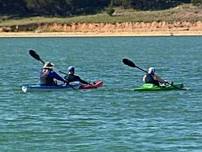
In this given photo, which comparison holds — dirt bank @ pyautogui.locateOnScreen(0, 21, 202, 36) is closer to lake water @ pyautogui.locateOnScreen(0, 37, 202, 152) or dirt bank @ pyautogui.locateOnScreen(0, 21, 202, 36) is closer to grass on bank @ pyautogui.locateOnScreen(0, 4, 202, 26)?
grass on bank @ pyautogui.locateOnScreen(0, 4, 202, 26)

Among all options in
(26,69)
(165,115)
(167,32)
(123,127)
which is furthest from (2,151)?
(167,32)

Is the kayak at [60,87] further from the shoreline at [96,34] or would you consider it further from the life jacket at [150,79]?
the shoreline at [96,34]

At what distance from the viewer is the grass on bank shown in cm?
12925

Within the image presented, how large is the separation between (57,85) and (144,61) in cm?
2722

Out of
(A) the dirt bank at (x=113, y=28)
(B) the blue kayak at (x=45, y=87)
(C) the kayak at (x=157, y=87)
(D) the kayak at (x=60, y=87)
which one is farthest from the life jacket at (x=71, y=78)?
(A) the dirt bank at (x=113, y=28)

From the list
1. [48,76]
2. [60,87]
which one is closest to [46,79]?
[48,76]

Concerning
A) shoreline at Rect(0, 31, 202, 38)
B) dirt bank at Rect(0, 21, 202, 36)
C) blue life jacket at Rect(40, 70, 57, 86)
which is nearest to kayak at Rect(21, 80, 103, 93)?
blue life jacket at Rect(40, 70, 57, 86)

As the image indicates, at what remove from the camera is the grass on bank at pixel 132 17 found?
129250 millimetres

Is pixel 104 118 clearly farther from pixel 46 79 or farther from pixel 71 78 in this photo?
pixel 71 78

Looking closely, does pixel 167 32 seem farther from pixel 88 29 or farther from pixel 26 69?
pixel 26 69

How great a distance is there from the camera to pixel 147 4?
140625 millimetres

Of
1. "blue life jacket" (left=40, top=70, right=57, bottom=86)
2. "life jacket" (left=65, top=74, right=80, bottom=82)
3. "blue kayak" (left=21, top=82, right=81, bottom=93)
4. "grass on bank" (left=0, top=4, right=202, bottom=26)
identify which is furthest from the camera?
"grass on bank" (left=0, top=4, right=202, bottom=26)

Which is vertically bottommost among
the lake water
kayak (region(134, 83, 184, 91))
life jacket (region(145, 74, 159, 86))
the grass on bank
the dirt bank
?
the lake water

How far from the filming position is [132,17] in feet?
433
